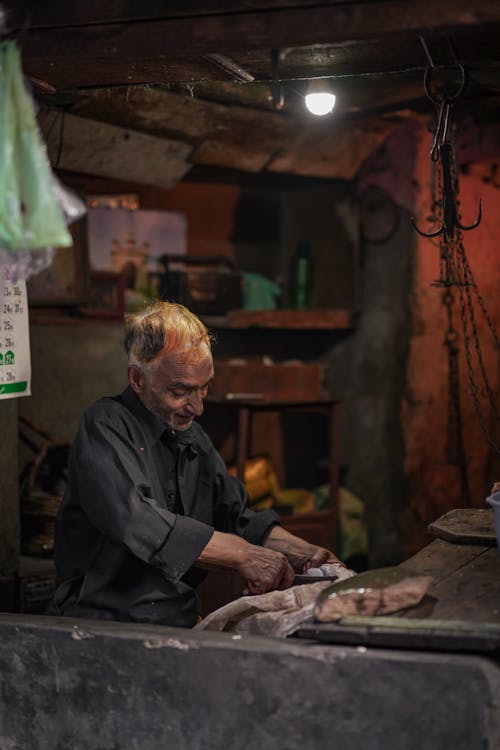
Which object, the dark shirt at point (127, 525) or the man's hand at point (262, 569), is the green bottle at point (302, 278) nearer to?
the dark shirt at point (127, 525)

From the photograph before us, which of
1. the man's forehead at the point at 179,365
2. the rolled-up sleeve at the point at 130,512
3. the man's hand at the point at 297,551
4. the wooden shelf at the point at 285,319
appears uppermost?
the wooden shelf at the point at 285,319

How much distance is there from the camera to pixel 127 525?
348cm

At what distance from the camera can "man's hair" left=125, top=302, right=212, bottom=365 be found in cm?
389

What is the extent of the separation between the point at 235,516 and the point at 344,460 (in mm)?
3866

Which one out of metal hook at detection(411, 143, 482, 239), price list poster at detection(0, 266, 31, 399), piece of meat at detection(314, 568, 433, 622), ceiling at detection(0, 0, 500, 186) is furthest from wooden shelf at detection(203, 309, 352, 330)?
piece of meat at detection(314, 568, 433, 622)

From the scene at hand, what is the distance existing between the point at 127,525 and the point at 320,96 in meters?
1.92

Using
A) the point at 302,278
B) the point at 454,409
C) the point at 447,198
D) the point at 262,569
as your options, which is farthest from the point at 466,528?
the point at 302,278

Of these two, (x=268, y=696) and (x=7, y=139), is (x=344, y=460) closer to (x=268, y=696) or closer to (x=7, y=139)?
(x=268, y=696)

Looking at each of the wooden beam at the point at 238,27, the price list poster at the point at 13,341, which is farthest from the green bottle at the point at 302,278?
the wooden beam at the point at 238,27

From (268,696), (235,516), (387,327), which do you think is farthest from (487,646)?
(387,327)

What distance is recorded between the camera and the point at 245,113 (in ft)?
22.1

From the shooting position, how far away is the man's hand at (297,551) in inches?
161

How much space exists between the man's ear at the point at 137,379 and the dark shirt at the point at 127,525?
3 cm

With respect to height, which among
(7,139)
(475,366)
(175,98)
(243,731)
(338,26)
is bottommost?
(243,731)
